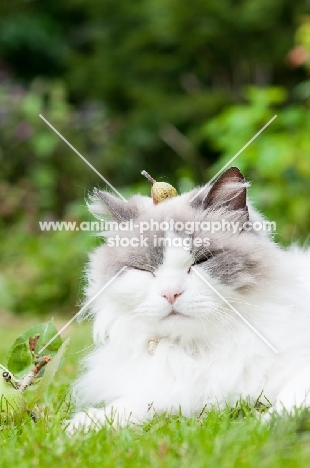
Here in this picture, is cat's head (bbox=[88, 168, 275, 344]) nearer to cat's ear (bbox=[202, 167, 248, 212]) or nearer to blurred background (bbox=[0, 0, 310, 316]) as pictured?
cat's ear (bbox=[202, 167, 248, 212])

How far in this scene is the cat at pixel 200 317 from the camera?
1.96 m

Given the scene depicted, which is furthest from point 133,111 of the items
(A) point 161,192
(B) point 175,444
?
(B) point 175,444

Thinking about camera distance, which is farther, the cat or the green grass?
the cat

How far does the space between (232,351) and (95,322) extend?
500mm

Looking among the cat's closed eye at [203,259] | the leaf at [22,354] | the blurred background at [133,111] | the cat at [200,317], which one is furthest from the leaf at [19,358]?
the blurred background at [133,111]

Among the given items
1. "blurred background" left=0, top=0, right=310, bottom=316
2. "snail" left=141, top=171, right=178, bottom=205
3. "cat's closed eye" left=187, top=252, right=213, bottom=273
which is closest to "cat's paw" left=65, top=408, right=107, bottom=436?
"cat's closed eye" left=187, top=252, right=213, bottom=273

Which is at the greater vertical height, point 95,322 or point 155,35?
point 155,35

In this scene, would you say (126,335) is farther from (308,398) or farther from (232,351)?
(308,398)

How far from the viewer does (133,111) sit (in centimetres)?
843

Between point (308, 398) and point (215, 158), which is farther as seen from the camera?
point (215, 158)

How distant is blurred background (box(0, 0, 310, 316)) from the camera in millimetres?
5750

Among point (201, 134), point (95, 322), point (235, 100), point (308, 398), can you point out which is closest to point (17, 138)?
point (201, 134)

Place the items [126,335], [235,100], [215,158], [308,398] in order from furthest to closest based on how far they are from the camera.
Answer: [215,158] < [235,100] < [126,335] < [308,398]

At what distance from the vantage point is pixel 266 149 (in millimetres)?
5453
